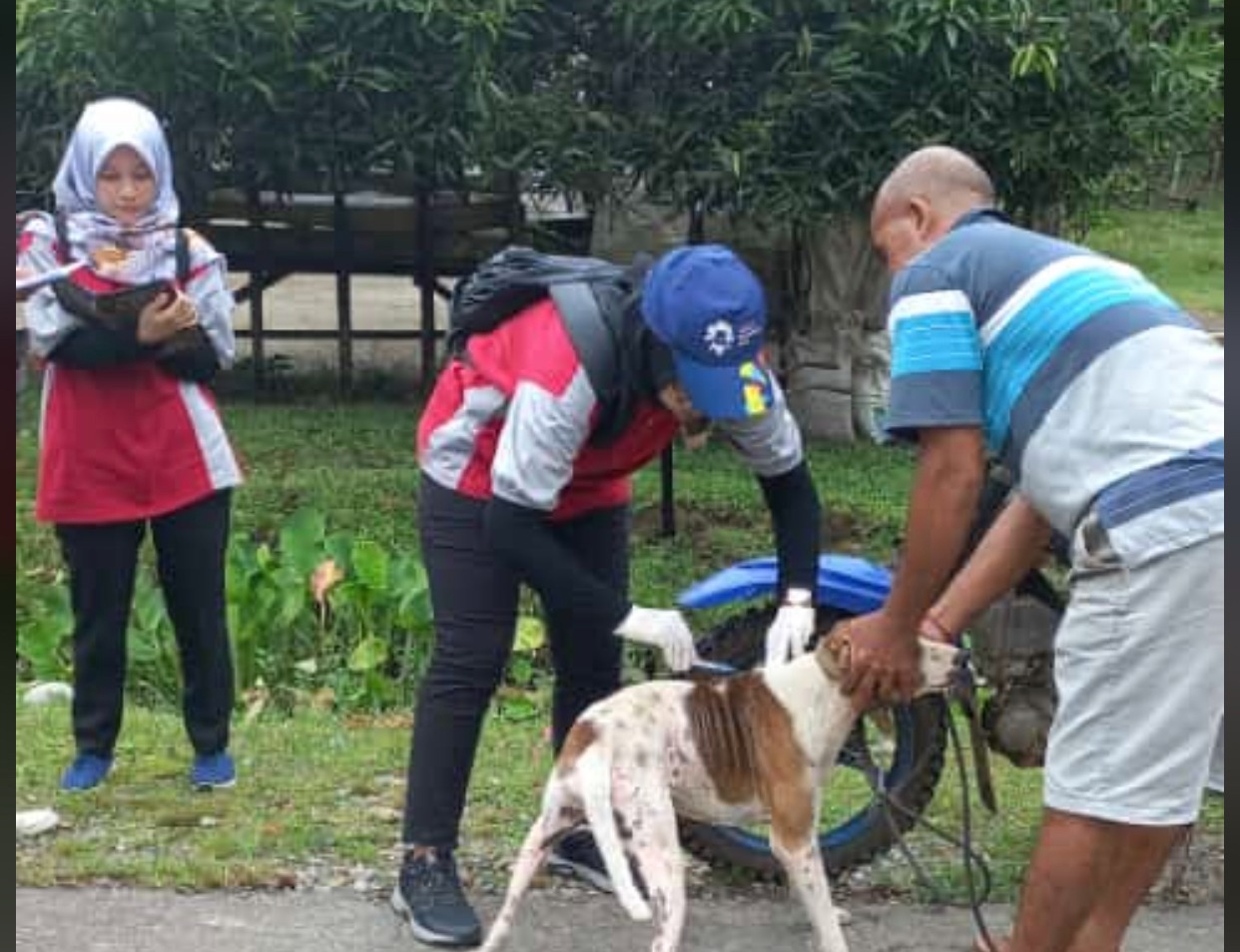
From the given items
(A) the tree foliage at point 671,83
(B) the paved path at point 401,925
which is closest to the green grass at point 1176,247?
(A) the tree foliage at point 671,83

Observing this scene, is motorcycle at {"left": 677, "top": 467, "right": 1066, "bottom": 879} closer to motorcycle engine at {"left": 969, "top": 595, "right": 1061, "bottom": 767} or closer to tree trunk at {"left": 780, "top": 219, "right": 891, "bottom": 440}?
motorcycle engine at {"left": 969, "top": 595, "right": 1061, "bottom": 767}

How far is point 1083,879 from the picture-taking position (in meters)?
3.34

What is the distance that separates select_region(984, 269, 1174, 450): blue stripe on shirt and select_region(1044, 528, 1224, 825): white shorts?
0.28m

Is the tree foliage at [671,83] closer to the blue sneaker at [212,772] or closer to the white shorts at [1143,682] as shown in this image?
the blue sneaker at [212,772]

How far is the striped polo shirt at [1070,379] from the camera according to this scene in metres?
3.18

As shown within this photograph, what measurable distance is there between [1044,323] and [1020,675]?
161cm

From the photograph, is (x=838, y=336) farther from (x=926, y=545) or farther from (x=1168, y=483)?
(x=1168, y=483)

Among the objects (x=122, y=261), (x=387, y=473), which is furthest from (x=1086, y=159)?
(x=122, y=261)

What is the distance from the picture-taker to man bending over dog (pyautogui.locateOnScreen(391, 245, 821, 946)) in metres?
3.63

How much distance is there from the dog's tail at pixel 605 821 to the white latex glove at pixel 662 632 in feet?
0.82

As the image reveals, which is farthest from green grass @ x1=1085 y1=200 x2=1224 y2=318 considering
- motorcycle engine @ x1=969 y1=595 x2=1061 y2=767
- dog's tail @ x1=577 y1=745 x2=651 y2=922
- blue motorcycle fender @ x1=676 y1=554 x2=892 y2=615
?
dog's tail @ x1=577 y1=745 x2=651 y2=922

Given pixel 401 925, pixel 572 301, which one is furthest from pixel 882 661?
pixel 401 925

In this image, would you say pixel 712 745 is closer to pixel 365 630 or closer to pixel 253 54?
pixel 365 630

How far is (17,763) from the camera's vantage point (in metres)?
5.11
